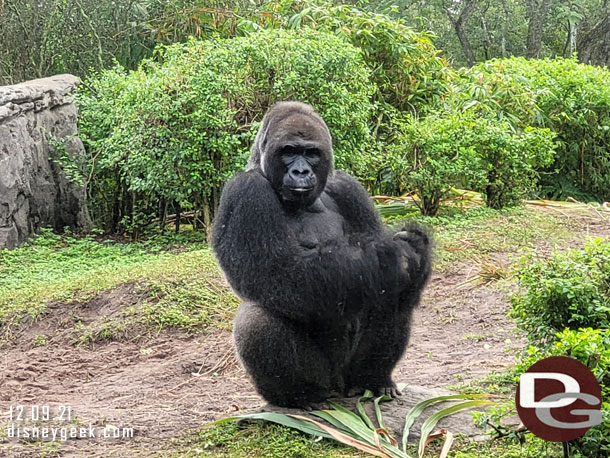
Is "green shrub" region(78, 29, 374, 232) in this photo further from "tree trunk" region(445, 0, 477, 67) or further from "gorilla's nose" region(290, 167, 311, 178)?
"tree trunk" region(445, 0, 477, 67)

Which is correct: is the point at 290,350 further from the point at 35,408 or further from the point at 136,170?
the point at 136,170

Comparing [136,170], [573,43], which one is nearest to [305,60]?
[136,170]

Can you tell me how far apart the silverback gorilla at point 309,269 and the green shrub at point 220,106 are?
15.4 ft

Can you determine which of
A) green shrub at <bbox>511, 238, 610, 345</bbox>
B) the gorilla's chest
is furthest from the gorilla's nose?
green shrub at <bbox>511, 238, 610, 345</bbox>

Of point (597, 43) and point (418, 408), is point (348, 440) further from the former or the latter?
point (597, 43)

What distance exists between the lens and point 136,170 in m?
9.40

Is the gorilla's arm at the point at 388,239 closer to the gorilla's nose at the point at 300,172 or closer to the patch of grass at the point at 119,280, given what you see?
the gorilla's nose at the point at 300,172

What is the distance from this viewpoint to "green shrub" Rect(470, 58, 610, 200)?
11.4 meters

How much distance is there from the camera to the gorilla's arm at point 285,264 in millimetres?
3777

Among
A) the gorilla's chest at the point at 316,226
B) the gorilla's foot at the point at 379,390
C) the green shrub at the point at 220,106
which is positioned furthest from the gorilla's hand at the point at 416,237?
the green shrub at the point at 220,106

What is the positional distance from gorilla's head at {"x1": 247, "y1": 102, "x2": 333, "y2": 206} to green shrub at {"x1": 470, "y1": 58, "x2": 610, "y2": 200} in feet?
24.8

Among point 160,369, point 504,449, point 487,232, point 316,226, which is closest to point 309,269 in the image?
point 316,226

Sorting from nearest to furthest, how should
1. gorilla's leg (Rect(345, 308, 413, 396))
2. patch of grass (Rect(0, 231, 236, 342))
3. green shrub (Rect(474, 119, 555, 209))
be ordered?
1. gorilla's leg (Rect(345, 308, 413, 396))
2. patch of grass (Rect(0, 231, 236, 342))
3. green shrub (Rect(474, 119, 555, 209))

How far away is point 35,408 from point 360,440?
87.4 inches
